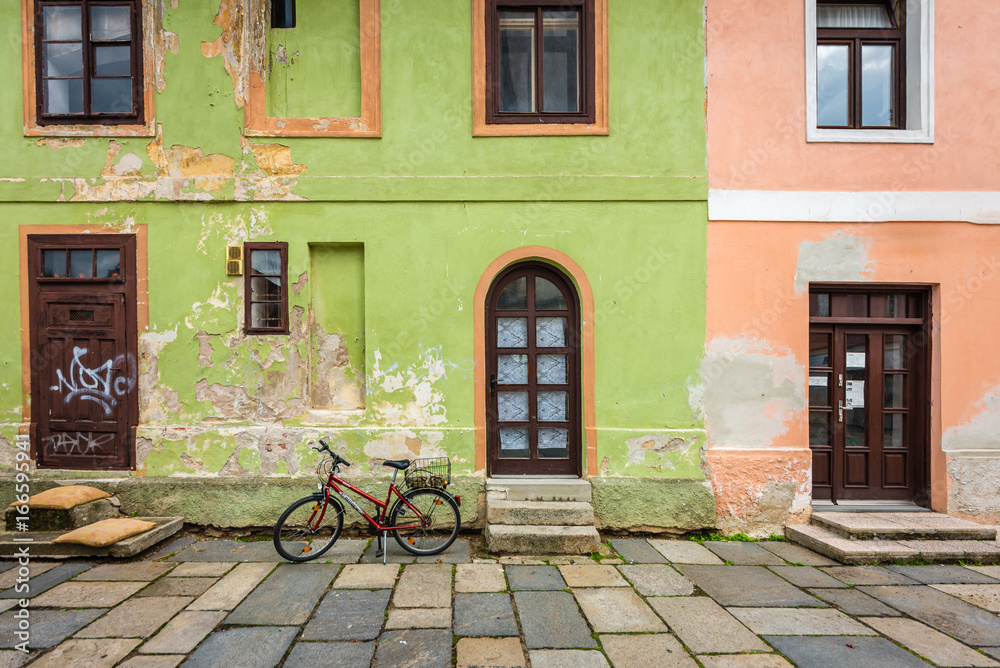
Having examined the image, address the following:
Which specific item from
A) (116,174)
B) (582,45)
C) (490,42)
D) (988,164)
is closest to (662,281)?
(582,45)

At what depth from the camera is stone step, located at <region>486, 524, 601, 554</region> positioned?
192 inches

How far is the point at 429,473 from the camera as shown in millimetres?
5238

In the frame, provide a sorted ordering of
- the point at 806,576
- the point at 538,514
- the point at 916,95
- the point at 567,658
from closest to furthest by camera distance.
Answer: the point at 567,658
the point at 806,576
the point at 538,514
the point at 916,95

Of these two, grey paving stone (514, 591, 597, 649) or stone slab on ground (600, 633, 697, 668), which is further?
grey paving stone (514, 591, 597, 649)

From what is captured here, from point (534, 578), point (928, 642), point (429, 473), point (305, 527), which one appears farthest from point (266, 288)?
point (928, 642)

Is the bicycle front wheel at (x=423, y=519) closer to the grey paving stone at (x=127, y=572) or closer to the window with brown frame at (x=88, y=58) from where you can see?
the grey paving stone at (x=127, y=572)

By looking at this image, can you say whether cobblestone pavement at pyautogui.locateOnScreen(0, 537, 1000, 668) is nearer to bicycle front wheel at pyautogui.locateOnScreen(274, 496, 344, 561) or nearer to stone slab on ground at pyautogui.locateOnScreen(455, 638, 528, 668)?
stone slab on ground at pyautogui.locateOnScreen(455, 638, 528, 668)

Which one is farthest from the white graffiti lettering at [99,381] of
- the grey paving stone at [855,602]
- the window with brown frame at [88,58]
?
the grey paving stone at [855,602]

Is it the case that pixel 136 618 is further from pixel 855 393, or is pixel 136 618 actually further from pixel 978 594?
pixel 855 393

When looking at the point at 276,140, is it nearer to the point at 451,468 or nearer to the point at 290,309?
the point at 290,309

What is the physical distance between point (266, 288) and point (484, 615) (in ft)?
13.1

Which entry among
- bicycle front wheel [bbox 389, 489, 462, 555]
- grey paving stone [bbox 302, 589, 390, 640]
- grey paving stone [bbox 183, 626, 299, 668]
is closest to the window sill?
bicycle front wheel [bbox 389, 489, 462, 555]

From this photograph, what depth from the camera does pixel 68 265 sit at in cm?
557

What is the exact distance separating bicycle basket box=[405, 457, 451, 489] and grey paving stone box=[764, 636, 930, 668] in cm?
302
